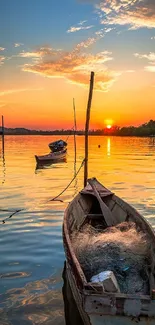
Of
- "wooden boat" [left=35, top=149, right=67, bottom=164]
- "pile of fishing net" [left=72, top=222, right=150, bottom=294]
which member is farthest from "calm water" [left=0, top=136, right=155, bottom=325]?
"wooden boat" [left=35, top=149, right=67, bottom=164]

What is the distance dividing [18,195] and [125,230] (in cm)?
1115

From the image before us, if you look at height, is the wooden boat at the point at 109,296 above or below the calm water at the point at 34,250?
above

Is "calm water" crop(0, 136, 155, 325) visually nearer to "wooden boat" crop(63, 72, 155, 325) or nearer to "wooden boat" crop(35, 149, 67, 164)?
"wooden boat" crop(63, 72, 155, 325)

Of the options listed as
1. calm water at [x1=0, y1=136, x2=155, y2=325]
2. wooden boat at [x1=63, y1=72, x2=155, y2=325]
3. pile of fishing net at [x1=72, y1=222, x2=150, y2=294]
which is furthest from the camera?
calm water at [x1=0, y1=136, x2=155, y2=325]

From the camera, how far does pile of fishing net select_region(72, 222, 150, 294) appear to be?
20.2 feet

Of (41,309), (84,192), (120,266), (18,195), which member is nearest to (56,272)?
(41,309)

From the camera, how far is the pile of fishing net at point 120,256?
20.2 feet

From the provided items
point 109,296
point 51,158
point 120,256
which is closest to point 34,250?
point 120,256

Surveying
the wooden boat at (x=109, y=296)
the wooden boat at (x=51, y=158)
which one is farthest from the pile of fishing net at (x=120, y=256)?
the wooden boat at (x=51, y=158)

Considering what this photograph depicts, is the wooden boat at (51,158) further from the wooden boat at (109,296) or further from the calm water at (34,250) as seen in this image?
the wooden boat at (109,296)

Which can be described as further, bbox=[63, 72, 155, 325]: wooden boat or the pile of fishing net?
the pile of fishing net

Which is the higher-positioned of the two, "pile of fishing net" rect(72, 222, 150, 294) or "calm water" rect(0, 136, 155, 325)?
"pile of fishing net" rect(72, 222, 150, 294)

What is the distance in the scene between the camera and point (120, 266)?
6645mm

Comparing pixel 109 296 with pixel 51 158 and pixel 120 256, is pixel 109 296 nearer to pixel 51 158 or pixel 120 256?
pixel 120 256
